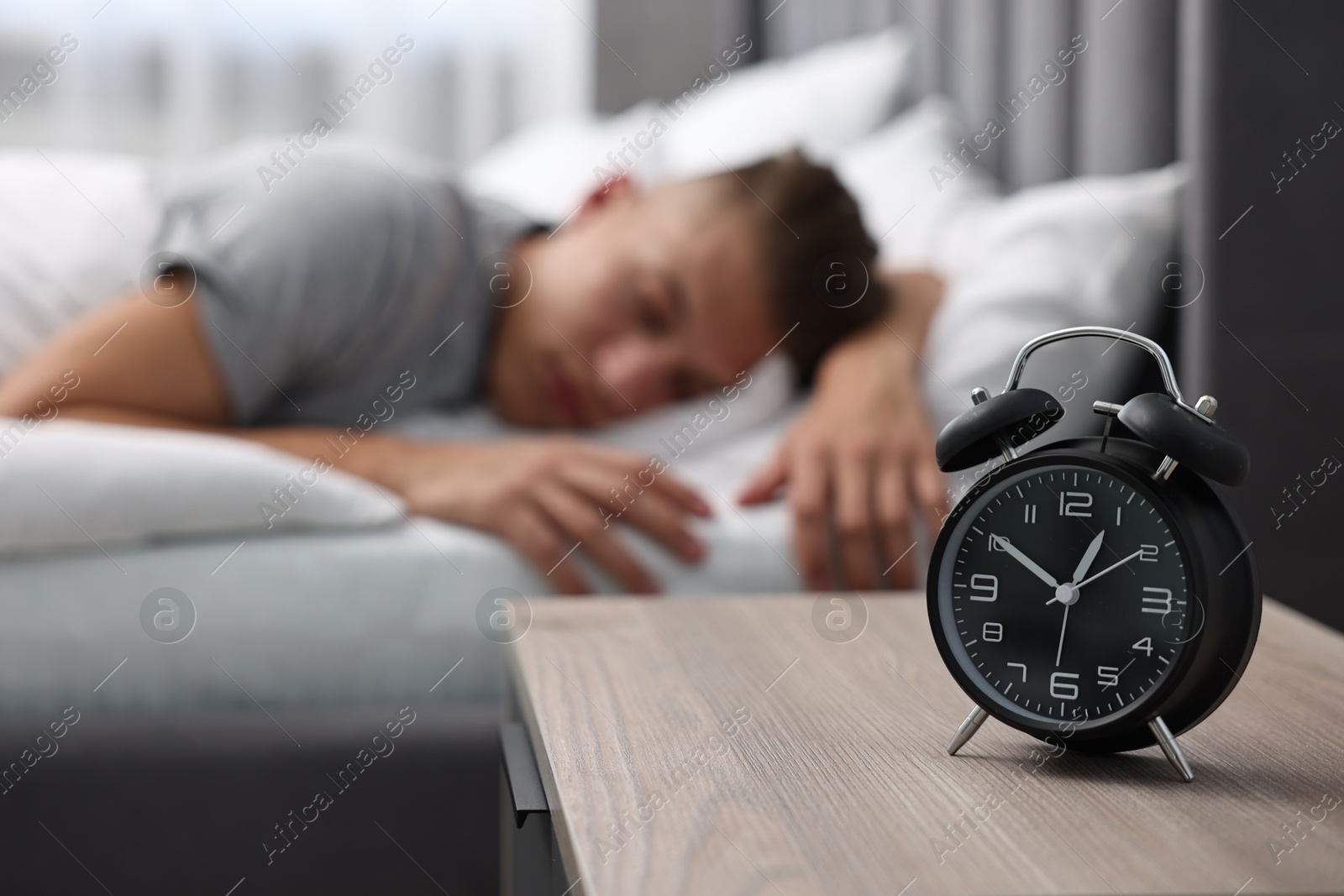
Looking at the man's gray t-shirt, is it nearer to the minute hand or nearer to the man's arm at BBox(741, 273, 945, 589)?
the man's arm at BBox(741, 273, 945, 589)

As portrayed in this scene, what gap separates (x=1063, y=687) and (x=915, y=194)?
1.07 meters

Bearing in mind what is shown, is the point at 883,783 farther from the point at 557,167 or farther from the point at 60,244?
the point at 557,167

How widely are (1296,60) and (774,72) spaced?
94cm

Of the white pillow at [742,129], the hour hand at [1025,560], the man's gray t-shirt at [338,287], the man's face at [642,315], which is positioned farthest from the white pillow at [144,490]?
the white pillow at [742,129]

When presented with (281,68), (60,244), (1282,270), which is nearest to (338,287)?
(60,244)

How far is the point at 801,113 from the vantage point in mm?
1698

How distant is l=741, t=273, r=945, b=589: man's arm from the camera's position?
1008mm

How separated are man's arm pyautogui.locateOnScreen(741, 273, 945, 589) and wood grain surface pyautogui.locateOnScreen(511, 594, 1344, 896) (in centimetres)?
30

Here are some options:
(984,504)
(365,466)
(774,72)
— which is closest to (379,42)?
(774,72)

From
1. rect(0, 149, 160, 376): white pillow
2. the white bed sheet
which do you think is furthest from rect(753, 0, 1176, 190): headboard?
rect(0, 149, 160, 376): white pillow

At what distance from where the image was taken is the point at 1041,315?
116 centimetres

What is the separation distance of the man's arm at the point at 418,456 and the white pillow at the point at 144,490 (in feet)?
0.29

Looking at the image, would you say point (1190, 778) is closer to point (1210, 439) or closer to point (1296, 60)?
point (1210, 439)

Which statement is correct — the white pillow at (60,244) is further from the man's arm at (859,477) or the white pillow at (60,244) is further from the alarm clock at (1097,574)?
the alarm clock at (1097,574)
